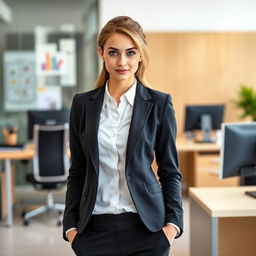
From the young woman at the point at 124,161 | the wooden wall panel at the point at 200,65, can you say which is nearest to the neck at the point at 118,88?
the young woman at the point at 124,161

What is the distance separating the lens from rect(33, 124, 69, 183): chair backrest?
5543 mm

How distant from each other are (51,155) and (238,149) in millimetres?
2980

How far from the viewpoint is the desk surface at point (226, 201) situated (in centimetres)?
290

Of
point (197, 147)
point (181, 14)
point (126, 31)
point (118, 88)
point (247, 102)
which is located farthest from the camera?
point (181, 14)

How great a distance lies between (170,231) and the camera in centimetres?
192

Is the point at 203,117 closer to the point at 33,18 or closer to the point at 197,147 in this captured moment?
the point at 197,147

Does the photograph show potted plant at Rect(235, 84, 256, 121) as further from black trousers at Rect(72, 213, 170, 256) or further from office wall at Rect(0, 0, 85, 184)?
black trousers at Rect(72, 213, 170, 256)

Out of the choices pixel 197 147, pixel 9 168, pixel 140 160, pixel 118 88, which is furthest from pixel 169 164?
pixel 197 147

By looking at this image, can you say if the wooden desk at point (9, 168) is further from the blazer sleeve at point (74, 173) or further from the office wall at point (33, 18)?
the blazer sleeve at point (74, 173)

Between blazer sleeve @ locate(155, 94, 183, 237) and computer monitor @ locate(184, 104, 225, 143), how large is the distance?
180 inches

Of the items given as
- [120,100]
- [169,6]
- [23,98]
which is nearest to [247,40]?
[169,6]

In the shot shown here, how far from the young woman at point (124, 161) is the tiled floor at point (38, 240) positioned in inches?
107

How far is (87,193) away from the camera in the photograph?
1914 mm

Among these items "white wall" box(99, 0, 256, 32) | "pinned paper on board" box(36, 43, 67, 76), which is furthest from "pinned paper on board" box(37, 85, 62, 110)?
"white wall" box(99, 0, 256, 32)
